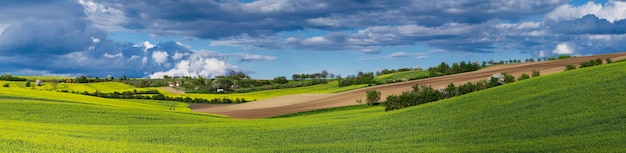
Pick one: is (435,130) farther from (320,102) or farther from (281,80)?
(281,80)

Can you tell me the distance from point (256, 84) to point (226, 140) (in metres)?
125

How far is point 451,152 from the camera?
Result: 25.5m

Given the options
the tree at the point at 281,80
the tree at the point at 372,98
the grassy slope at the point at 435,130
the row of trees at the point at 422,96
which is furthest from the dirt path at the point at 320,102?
the tree at the point at 281,80

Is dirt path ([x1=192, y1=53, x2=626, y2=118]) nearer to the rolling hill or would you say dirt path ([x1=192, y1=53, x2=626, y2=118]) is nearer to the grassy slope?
the rolling hill

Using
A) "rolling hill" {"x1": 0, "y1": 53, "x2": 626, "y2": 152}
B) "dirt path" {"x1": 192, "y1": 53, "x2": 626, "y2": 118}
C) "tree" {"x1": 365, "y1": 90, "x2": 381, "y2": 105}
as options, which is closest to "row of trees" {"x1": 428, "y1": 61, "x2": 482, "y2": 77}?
"dirt path" {"x1": 192, "y1": 53, "x2": 626, "y2": 118}

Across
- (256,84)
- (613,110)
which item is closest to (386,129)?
(613,110)

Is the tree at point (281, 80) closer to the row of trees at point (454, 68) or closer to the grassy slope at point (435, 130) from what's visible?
the row of trees at point (454, 68)

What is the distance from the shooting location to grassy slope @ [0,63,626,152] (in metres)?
25.2

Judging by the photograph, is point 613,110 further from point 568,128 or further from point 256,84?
point 256,84

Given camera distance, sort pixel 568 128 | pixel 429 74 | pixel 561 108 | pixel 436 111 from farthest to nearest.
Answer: pixel 429 74 < pixel 436 111 < pixel 561 108 < pixel 568 128

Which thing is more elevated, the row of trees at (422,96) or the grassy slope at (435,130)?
the row of trees at (422,96)

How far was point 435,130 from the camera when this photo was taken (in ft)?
107

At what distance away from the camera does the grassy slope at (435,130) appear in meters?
25.2

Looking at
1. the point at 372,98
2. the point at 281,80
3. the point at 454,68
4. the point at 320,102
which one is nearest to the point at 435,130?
the point at 372,98
